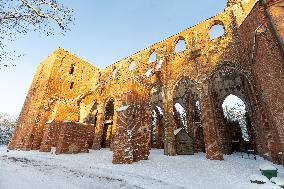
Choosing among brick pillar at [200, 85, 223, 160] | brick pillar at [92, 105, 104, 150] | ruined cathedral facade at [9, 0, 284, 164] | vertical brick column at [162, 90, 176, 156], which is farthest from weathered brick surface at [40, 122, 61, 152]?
brick pillar at [200, 85, 223, 160]

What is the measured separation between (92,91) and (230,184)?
16824 millimetres

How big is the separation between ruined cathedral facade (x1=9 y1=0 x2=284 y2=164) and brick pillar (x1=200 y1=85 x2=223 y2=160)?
6 centimetres

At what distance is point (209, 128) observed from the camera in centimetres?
1107

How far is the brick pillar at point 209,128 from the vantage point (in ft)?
34.4

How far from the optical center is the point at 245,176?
6.17 m

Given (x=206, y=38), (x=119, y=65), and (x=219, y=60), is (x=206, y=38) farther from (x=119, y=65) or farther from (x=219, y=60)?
(x=119, y=65)

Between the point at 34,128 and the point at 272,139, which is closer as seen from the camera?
the point at 272,139

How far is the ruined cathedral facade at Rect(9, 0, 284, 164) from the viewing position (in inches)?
320

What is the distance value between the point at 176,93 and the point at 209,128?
941 cm

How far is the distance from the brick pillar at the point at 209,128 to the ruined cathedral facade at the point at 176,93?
0.18ft

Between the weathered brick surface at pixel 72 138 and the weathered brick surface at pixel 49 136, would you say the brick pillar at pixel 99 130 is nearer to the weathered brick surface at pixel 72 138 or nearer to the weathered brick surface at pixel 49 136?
the weathered brick surface at pixel 49 136

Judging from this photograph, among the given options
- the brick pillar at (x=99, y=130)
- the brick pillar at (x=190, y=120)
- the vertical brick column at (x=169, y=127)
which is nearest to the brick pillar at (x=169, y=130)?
the vertical brick column at (x=169, y=127)

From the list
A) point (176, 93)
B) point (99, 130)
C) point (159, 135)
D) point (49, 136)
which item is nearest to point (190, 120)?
point (159, 135)

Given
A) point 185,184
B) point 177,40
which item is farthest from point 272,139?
point 177,40
